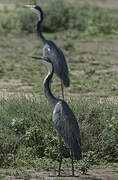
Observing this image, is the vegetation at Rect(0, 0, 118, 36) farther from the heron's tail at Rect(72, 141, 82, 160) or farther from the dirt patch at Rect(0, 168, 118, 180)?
the heron's tail at Rect(72, 141, 82, 160)

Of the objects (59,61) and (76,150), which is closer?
(76,150)

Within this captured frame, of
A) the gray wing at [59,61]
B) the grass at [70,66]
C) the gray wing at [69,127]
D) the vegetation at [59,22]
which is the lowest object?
the vegetation at [59,22]

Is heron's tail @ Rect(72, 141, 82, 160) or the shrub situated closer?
heron's tail @ Rect(72, 141, 82, 160)

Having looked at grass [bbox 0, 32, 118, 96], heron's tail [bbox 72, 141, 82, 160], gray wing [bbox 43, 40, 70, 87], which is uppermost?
heron's tail [bbox 72, 141, 82, 160]

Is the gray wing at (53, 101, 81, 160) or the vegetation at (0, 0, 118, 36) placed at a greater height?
the gray wing at (53, 101, 81, 160)

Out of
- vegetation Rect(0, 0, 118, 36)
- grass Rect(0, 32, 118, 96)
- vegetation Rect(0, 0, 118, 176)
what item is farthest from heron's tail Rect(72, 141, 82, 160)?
vegetation Rect(0, 0, 118, 36)

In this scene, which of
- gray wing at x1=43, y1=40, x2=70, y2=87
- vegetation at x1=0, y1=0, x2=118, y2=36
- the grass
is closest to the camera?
gray wing at x1=43, y1=40, x2=70, y2=87

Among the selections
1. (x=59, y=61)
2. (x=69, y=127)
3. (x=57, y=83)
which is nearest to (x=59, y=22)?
(x=57, y=83)

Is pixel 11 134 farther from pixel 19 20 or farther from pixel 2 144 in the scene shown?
pixel 19 20

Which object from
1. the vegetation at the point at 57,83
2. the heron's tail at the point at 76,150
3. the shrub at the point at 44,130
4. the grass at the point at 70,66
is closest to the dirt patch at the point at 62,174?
the vegetation at the point at 57,83

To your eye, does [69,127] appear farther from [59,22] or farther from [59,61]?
[59,22]

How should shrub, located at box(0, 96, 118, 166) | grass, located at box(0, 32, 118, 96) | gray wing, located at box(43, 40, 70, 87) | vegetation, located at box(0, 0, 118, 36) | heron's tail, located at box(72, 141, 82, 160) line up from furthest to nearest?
vegetation, located at box(0, 0, 118, 36)
grass, located at box(0, 32, 118, 96)
gray wing, located at box(43, 40, 70, 87)
shrub, located at box(0, 96, 118, 166)
heron's tail, located at box(72, 141, 82, 160)

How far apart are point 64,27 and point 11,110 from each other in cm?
1189

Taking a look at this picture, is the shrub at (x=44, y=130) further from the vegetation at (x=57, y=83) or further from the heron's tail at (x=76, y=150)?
the heron's tail at (x=76, y=150)
